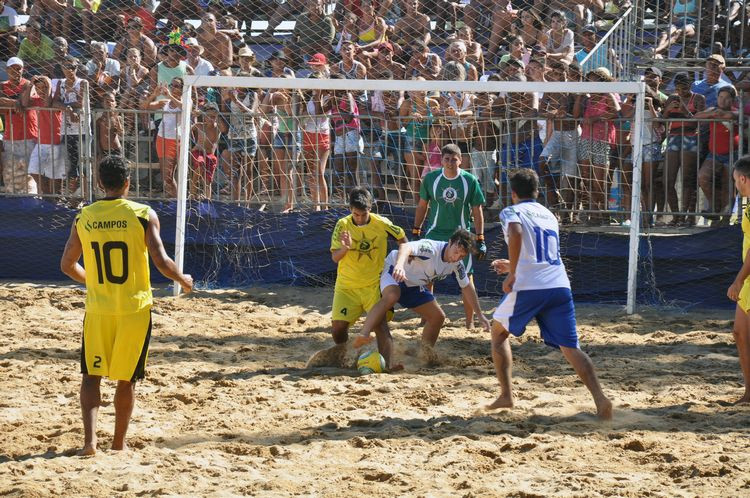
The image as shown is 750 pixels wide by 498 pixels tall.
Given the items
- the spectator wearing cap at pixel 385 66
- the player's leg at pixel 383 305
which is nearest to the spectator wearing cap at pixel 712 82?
the spectator wearing cap at pixel 385 66

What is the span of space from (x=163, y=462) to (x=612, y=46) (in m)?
10.4

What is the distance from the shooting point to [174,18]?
53.8ft

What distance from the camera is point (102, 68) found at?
1449 cm

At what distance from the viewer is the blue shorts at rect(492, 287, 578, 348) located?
22.0 feet

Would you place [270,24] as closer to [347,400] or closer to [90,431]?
[347,400]

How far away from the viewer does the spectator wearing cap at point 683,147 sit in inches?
450

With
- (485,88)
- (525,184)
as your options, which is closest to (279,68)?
(485,88)

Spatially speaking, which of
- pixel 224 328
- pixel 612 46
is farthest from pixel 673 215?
pixel 224 328

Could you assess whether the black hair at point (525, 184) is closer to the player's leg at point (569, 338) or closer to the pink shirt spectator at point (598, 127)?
the player's leg at point (569, 338)

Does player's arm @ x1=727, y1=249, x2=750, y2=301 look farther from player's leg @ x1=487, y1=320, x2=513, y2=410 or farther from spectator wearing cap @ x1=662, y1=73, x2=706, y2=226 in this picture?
spectator wearing cap @ x1=662, y1=73, x2=706, y2=226

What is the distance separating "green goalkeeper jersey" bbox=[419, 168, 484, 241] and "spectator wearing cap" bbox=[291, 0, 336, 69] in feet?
17.8

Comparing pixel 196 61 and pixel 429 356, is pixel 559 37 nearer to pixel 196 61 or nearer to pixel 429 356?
pixel 196 61

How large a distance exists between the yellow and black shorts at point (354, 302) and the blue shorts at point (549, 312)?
6.37 feet

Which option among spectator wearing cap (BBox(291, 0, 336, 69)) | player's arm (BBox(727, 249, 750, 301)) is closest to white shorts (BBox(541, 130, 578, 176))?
spectator wearing cap (BBox(291, 0, 336, 69))
